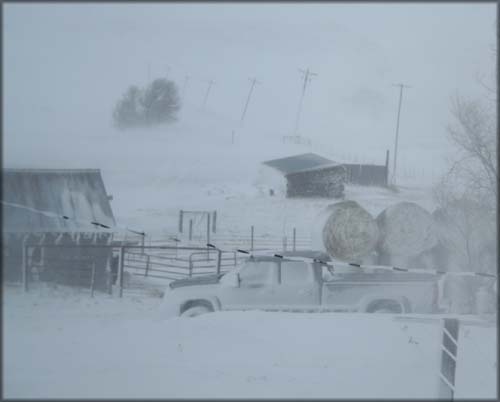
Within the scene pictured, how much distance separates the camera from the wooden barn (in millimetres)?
4332

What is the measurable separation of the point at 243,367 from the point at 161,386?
0.85m

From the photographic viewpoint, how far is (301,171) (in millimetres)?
5277

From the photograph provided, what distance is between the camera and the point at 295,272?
5.13 meters

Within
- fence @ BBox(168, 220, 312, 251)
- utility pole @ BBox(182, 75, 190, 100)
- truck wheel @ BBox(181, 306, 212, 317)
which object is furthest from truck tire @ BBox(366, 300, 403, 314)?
utility pole @ BBox(182, 75, 190, 100)

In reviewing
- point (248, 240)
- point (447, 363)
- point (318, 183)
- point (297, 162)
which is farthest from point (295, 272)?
point (447, 363)

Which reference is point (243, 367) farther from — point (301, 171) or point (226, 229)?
point (301, 171)

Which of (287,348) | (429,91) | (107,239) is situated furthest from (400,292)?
(107,239)

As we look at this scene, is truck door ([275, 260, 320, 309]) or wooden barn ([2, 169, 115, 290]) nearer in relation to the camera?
wooden barn ([2, 169, 115, 290])

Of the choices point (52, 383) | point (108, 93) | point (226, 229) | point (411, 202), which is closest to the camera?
point (52, 383)

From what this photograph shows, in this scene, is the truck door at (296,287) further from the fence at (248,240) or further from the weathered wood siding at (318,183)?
the weathered wood siding at (318,183)

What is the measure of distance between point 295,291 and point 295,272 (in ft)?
0.63

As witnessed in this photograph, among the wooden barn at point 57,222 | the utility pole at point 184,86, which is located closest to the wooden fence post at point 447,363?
the wooden barn at point 57,222

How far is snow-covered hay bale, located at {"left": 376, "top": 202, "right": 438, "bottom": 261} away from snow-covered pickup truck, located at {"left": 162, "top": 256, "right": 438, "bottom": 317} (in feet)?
1.47

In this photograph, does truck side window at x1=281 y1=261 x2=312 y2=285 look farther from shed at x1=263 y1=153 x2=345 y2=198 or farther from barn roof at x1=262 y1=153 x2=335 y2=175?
barn roof at x1=262 y1=153 x2=335 y2=175
